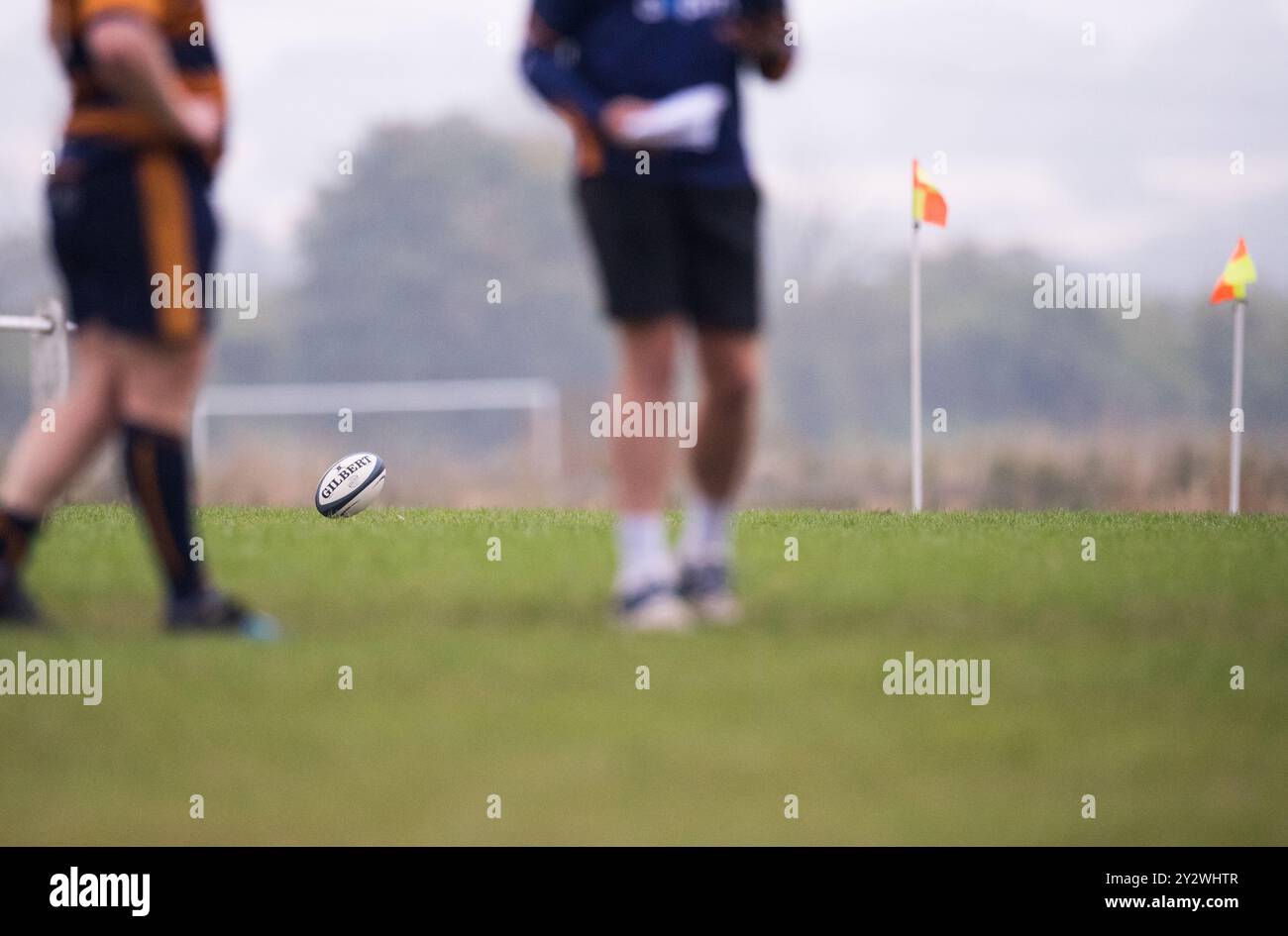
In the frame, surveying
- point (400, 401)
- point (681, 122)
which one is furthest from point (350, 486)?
point (400, 401)

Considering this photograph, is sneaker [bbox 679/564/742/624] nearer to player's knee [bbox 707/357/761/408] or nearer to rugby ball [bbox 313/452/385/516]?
player's knee [bbox 707/357/761/408]

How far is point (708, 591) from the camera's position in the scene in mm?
4500

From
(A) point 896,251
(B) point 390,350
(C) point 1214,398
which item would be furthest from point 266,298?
(C) point 1214,398

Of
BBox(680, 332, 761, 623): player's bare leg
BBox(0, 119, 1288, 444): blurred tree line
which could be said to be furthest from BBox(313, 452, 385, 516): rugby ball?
BBox(0, 119, 1288, 444): blurred tree line

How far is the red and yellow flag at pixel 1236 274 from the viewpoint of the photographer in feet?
34.0

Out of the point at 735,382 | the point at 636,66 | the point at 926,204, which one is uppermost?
the point at 926,204

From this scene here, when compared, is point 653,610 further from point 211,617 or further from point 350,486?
point 350,486

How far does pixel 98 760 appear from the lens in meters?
3.04

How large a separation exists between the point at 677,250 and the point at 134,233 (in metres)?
1.33

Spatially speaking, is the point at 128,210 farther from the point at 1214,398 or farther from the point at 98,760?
the point at 1214,398

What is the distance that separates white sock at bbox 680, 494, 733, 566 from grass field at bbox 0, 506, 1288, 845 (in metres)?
0.21

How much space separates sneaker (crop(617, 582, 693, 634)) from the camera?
158 inches

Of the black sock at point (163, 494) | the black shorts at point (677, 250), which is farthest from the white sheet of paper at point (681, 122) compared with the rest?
the black sock at point (163, 494)

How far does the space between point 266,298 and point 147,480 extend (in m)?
Answer: 49.4
